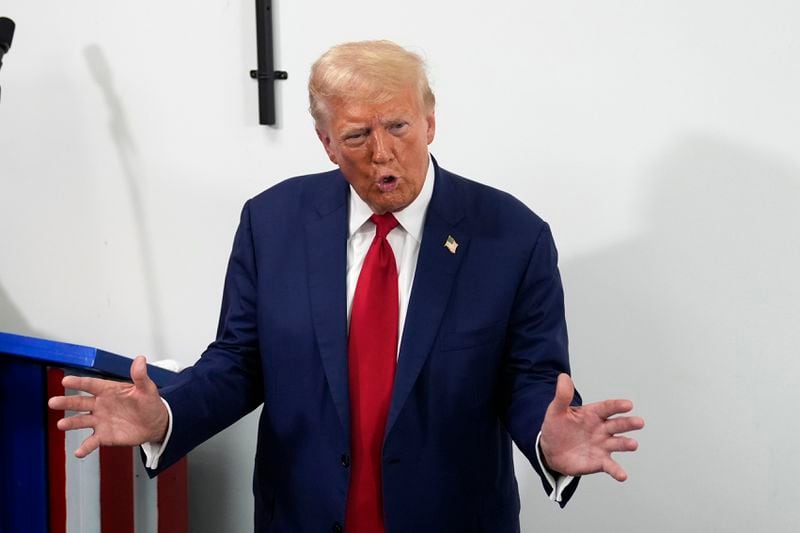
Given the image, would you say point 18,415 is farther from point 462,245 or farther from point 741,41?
point 741,41

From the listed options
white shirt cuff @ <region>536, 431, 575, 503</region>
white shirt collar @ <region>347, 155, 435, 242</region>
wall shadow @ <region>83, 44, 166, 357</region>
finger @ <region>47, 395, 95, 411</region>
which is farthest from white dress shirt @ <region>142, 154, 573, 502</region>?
wall shadow @ <region>83, 44, 166, 357</region>

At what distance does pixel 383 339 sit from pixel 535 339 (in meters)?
0.22

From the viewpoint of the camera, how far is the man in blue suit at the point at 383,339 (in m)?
1.63

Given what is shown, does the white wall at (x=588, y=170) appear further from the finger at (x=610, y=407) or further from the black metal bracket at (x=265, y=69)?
the finger at (x=610, y=407)

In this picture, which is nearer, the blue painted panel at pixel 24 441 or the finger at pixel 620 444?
the finger at pixel 620 444

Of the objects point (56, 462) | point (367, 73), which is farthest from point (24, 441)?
point (367, 73)

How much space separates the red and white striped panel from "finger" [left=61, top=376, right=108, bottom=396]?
37 cm

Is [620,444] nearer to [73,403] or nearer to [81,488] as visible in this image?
[73,403]

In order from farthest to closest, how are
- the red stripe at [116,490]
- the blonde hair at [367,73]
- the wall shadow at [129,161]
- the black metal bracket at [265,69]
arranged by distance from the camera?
1. the wall shadow at [129,161]
2. the black metal bracket at [265,69]
3. the red stripe at [116,490]
4. the blonde hair at [367,73]

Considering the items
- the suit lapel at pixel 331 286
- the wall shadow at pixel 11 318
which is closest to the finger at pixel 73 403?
the suit lapel at pixel 331 286

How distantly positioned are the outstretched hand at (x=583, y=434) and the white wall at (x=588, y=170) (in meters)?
0.69

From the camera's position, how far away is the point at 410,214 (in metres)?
1.71

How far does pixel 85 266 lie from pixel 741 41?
1.55 meters

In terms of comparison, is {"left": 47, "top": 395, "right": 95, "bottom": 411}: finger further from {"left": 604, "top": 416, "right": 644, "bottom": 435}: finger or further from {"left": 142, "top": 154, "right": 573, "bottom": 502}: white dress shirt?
{"left": 604, "top": 416, "right": 644, "bottom": 435}: finger
